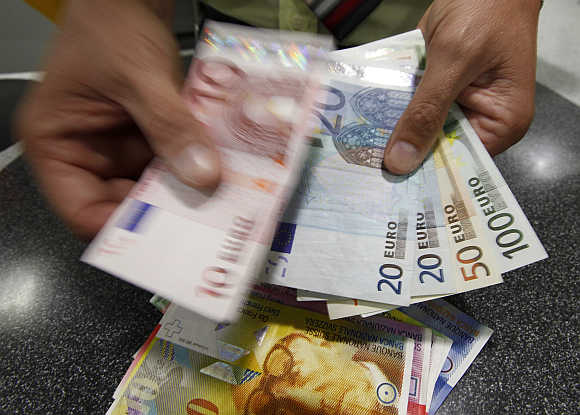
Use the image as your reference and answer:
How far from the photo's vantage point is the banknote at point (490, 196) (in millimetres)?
435

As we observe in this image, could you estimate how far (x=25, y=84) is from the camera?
87 cm

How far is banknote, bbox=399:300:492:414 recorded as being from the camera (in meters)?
0.44

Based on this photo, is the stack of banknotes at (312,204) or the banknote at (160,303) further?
the banknote at (160,303)

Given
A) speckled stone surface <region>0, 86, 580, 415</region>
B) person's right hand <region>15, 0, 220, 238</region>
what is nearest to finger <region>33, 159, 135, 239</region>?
person's right hand <region>15, 0, 220, 238</region>

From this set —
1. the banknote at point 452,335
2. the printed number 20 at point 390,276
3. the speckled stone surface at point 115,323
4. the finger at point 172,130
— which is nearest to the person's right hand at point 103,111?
the finger at point 172,130

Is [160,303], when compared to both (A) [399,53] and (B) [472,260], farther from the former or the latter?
(A) [399,53]

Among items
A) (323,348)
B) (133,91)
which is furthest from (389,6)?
(323,348)

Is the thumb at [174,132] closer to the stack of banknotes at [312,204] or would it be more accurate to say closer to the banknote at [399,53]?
the stack of banknotes at [312,204]

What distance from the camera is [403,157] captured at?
49 cm

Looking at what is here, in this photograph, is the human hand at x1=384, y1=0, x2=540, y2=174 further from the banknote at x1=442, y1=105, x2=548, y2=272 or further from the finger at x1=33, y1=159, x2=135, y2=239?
the finger at x1=33, y1=159, x2=135, y2=239

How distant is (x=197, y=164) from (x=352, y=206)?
0.76 feet

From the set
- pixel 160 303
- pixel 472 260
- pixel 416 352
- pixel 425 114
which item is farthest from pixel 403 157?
pixel 160 303

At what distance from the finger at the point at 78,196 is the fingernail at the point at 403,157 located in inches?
15.4

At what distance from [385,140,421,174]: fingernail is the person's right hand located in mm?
252
